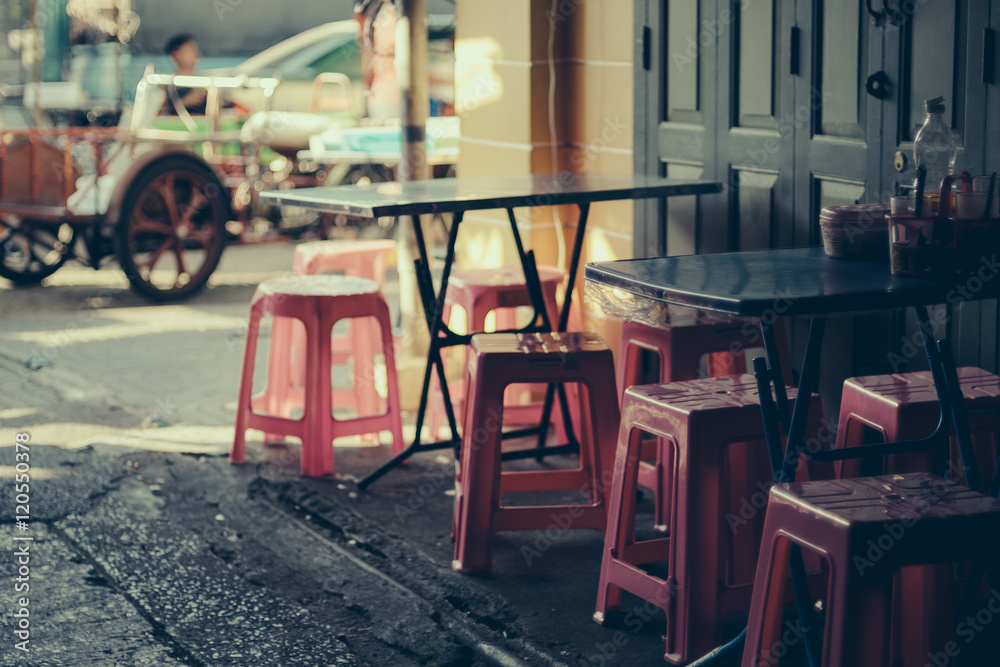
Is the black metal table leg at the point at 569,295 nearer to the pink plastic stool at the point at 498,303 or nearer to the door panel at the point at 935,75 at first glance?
the pink plastic stool at the point at 498,303

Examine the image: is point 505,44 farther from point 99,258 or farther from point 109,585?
point 99,258

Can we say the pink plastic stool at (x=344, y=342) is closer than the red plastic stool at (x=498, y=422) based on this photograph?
No

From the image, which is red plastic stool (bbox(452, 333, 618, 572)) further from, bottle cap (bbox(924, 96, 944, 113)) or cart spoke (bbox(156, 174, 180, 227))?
cart spoke (bbox(156, 174, 180, 227))

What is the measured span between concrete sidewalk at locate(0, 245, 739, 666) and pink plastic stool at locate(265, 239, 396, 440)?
191 millimetres

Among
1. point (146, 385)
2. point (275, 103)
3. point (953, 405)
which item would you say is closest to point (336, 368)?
point (146, 385)

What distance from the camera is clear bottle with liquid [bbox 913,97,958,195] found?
3.05m

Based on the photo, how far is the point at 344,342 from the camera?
5676 mm

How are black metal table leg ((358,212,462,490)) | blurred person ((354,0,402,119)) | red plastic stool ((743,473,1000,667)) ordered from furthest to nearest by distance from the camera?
blurred person ((354,0,402,119))
black metal table leg ((358,212,462,490))
red plastic stool ((743,473,1000,667))

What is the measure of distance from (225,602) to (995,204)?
93.5 inches

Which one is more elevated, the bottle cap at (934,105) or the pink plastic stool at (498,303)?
the bottle cap at (934,105)

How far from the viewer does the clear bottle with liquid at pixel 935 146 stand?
10.0 ft

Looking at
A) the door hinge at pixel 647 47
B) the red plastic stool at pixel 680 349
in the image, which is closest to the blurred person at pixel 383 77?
the door hinge at pixel 647 47

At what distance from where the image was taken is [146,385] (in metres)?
6.26

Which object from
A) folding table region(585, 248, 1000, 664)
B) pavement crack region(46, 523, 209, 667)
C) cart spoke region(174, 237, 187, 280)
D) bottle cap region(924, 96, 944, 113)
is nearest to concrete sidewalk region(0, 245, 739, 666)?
pavement crack region(46, 523, 209, 667)
